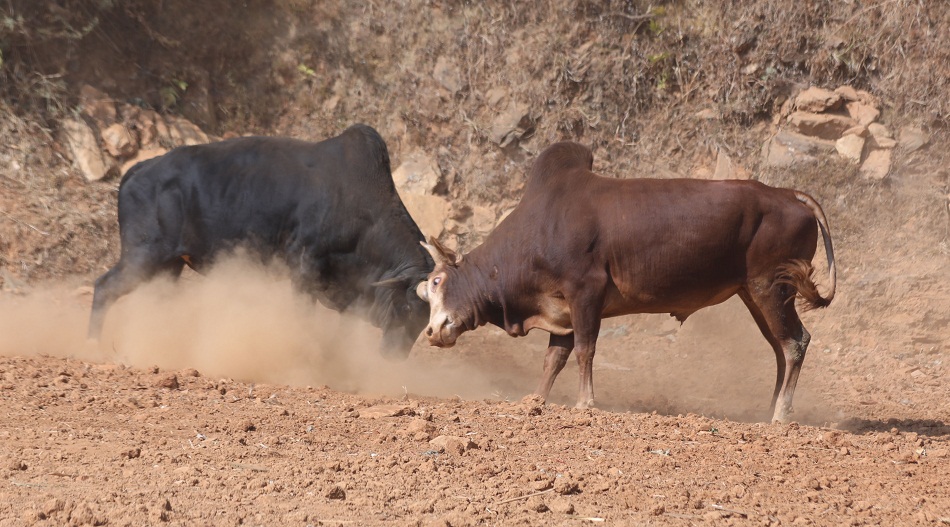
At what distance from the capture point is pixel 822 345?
36.3ft

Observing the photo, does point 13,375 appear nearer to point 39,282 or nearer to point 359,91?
point 39,282

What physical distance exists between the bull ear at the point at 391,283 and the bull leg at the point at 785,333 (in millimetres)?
3053

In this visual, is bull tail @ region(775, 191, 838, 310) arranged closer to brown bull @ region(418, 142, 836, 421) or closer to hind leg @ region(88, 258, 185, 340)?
brown bull @ region(418, 142, 836, 421)

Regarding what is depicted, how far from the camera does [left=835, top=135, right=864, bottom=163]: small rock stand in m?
12.2

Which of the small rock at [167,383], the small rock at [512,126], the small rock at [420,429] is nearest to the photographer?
the small rock at [420,429]

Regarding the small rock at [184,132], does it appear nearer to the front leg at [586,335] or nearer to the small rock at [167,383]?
the small rock at [167,383]

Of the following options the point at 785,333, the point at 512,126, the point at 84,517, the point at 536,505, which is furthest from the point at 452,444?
the point at 512,126

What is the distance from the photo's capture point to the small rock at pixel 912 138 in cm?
1241

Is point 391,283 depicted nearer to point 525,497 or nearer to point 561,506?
point 525,497

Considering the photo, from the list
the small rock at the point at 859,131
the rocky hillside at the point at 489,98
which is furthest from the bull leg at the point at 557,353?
the small rock at the point at 859,131

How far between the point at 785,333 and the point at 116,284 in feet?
18.9

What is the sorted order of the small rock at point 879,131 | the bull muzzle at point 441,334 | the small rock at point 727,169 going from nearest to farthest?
1. the bull muzzle at point 441,334
2. the small rock at point 879,131
3. the small rock at point 727,169

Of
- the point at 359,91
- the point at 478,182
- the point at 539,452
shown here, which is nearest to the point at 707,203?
the point at 539,452

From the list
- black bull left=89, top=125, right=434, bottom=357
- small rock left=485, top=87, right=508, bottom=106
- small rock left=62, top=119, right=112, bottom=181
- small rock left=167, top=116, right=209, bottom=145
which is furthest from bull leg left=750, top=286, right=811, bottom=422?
small rock left=62, top=119, right=112, bottom=181
